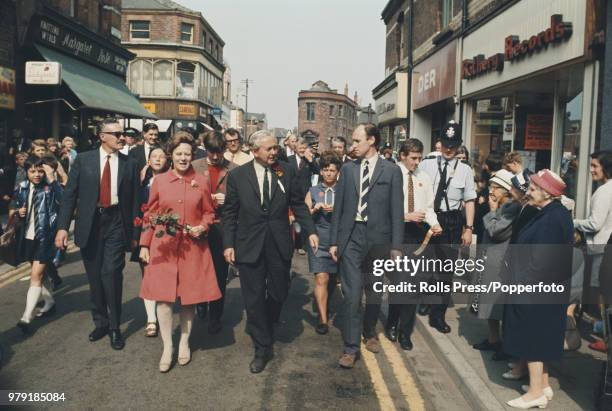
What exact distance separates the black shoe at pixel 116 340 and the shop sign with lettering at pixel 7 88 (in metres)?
11.2

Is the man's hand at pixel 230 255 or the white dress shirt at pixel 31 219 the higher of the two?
the white dress shirt at pixel 31 219

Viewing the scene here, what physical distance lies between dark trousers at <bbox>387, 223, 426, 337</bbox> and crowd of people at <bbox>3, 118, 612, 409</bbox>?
0.04 ft

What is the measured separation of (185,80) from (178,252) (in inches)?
1560

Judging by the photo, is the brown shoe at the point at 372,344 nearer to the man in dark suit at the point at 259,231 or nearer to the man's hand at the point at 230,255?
the man in dark suit at the point at 259,231

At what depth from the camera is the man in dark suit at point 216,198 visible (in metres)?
6.17

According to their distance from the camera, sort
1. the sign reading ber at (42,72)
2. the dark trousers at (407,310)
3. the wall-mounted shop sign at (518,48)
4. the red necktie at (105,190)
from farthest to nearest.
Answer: the sign reading ber at (42,72) < the wall-mounted shop sign at (518,48) < the dark trousers at (407,310) < the red necktie at (105,190)

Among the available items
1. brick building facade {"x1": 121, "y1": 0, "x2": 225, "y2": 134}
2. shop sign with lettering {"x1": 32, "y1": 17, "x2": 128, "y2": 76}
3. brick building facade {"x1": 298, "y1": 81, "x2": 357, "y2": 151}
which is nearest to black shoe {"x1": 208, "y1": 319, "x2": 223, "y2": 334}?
shop sign with lettering {"x1": 32, "y1": 17, "x2": 128, "y2": 76}

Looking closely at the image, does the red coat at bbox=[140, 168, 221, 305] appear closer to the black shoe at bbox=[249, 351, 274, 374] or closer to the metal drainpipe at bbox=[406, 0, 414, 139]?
the black shoe at bbox=[249, 351, 274, 374]

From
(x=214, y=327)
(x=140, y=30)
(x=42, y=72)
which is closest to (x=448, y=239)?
(x=214, y=327)

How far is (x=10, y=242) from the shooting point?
6305 mm

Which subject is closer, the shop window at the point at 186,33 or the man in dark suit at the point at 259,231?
the man in dark suit at the point at 259,231

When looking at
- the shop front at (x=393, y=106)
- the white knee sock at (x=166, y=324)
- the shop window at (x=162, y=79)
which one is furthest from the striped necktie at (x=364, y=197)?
the shop window at (x=162, y=79)

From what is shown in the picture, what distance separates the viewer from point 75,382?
4762 mm

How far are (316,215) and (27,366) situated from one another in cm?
336
